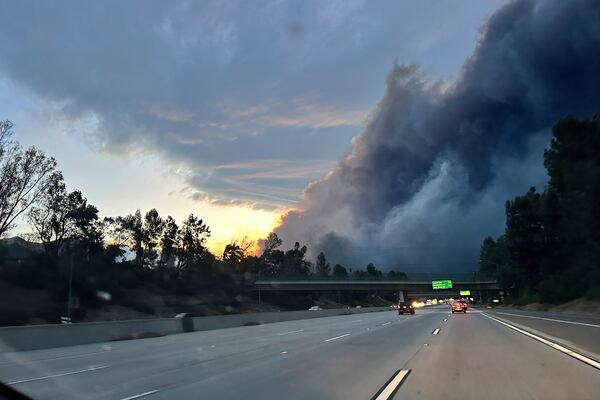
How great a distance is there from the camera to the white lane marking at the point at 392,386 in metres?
10.4

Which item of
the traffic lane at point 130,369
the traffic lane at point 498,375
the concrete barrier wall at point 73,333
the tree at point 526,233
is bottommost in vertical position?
the traffic lane at point 498,375

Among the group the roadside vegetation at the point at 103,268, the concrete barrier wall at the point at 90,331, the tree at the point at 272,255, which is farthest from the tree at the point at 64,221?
the tree at the point at 272,255

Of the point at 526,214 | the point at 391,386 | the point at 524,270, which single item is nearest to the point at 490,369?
the point at 391,386

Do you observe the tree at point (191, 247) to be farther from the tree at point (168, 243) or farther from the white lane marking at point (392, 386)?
the white lane marking at point (392, 386)

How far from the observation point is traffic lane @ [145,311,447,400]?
11.0m

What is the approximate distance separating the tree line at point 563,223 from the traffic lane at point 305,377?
5823cm

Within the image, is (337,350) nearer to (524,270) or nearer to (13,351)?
(13,351)

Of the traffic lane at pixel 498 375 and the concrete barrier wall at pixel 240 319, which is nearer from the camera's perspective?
the traffic lane at pixel 498 375

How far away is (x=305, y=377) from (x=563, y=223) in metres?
85.9

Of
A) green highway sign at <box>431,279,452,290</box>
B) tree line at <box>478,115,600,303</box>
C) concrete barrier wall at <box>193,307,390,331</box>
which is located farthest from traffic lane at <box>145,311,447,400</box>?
green highway sign at <box>431,279,452,290</box>

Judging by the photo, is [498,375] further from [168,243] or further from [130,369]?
[168,243]

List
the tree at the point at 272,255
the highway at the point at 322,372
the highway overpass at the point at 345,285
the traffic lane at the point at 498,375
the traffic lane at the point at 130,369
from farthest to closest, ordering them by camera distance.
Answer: the tree at the point at 272,255, the highway overpass at the point at 345,285, the traffic lane at the point at 130,369, the highway at the point at 322,372, the traffic lane at the point at 498,375

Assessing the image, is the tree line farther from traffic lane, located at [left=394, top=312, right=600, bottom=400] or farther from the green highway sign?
traffic lane, located at [left=394, top=312, right=600, bottom=400]

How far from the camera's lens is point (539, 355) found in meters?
17.9
